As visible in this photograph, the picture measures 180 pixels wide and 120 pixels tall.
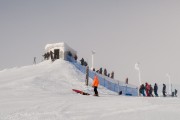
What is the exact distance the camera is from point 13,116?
9.14 m

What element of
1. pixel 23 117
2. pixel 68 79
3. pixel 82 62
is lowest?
pixel 23 117

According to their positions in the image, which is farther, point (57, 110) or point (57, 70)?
point (57, 70)

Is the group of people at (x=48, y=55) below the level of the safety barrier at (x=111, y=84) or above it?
above

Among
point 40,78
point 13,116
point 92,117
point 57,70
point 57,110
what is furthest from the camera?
point 57,70

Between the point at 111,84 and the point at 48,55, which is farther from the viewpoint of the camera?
the point at 48,55

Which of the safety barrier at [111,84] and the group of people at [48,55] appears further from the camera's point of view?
the group of people at [48,55]

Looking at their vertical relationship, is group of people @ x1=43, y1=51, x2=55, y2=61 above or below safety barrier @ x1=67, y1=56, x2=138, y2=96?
above

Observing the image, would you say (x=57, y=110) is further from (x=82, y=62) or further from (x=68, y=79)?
(x=82, y=62)

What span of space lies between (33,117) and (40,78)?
1916cm

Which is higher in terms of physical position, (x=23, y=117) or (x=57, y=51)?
(x=57, y=51)

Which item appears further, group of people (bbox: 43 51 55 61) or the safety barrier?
group of people (bbox: 43 51 55 61)

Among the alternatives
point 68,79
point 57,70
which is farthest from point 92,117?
point 57,70

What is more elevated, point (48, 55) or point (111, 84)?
point (48, 55)

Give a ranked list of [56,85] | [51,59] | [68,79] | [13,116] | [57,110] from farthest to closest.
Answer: [51,59] < [68,79] < [56,85] < [57,110] < [13,116]
